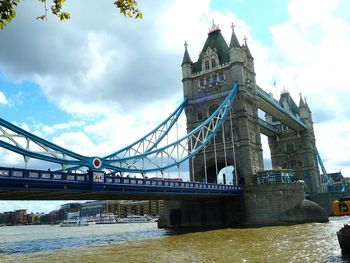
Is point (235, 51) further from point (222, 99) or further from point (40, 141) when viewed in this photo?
point (40, 141)

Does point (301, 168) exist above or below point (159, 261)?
above

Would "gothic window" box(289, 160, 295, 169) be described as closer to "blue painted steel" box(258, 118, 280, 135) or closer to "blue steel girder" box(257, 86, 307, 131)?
"blue painted steel" box(258, 118, 280, 135)

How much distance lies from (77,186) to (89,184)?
111cm

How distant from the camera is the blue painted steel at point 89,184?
24531 mm

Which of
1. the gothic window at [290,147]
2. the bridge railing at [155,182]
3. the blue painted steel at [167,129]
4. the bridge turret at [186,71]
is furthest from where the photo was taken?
the gothic window at [290,147]

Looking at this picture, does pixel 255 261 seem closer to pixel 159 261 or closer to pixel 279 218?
pixel 159 261

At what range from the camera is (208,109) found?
56750mm

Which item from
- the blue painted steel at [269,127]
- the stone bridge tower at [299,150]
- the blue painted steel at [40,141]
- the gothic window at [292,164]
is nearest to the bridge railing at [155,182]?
the blue painted steel at [40,141]

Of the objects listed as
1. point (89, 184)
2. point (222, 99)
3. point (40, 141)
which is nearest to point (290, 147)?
point (222, 99)

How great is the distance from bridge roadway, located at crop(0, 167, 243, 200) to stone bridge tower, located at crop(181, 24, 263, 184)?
40.7ft

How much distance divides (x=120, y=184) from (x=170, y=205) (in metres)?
22.8

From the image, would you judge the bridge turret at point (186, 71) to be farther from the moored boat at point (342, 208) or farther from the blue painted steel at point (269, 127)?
the moored boat at point (342, 208)

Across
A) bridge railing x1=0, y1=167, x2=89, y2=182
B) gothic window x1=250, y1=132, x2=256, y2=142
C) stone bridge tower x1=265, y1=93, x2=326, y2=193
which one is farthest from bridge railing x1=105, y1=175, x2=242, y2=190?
stone bridge tower x1=265, y1=93, x2=326, y2=193

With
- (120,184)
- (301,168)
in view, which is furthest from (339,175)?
(120,184)
